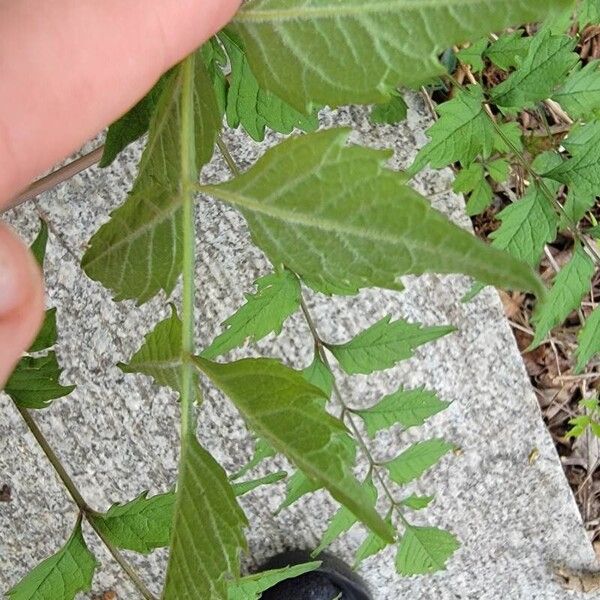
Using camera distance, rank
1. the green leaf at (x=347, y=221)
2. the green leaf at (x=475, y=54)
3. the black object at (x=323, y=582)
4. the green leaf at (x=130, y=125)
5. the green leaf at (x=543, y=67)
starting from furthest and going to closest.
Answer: the black object at (x=323, y=582) < the green leaf at (x=475, y=54) < the green leaf at (x=543, y=67) < the green leaf at (x=130, y=125) < the green leaf at (x=347, y=221)

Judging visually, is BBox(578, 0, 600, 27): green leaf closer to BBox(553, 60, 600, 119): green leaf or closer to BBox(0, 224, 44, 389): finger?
BBox(553, 60, 600, 119): green leaf

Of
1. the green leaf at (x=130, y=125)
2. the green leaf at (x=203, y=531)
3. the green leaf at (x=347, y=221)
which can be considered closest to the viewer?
the green leaf at (x=347, y=221)

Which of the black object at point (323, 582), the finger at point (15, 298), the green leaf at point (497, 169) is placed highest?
the finger at point (15, 298)

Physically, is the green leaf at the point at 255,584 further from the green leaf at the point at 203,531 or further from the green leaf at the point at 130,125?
the green leaf at the point at 130,125

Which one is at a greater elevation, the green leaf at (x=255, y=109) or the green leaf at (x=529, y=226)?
the green leaf at (x=255, y=109)

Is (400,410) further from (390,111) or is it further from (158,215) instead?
(158,215)

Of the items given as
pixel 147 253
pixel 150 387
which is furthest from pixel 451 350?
pixel 147 253

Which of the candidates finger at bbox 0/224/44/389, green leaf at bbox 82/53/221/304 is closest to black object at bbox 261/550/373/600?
green leaf at bbox 82/53/221/304

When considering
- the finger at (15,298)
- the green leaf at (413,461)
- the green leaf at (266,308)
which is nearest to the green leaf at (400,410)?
the green leaf at (413,461)
